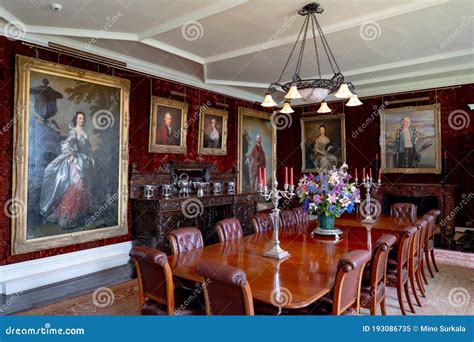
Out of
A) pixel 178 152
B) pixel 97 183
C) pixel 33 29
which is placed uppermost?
pixel 33 29

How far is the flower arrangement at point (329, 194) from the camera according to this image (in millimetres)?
3307

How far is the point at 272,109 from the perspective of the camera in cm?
842

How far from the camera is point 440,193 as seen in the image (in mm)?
6105

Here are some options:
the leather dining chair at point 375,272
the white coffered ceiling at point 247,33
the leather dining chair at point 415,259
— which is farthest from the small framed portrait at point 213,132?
the leather dining chair at point 375,272

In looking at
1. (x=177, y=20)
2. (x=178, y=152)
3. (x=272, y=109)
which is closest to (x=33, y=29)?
(x=177, y=20)

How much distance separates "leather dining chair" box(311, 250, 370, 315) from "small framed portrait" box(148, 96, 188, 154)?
157 inches

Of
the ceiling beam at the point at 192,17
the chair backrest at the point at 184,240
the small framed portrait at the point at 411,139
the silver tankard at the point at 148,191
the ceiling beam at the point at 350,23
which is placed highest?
the ceiling beam at the point at 350,23

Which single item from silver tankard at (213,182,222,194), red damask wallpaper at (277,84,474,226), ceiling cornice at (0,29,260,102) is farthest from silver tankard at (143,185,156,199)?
red damask wallpaper at (277,84,474,226)

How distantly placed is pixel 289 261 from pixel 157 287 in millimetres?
1009

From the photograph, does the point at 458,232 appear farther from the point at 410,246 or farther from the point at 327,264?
the point at 327,264

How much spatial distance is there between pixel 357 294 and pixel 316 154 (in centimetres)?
585

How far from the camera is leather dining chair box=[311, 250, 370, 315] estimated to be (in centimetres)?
199

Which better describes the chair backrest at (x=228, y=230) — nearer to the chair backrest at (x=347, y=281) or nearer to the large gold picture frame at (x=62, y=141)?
the chair backrest at (x=347, y=281)

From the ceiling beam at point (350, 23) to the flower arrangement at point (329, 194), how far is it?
5.68ft
